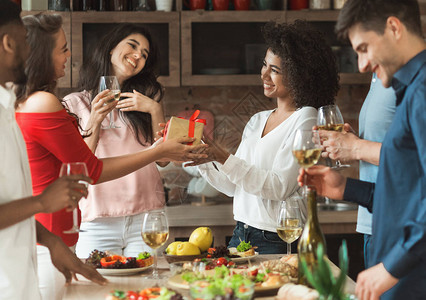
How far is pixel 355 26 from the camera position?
1.45 meters

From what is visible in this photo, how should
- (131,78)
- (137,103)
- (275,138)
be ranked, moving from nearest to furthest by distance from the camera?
(275,138) < (137,103) < (131,78)

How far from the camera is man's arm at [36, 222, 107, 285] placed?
1.63 m

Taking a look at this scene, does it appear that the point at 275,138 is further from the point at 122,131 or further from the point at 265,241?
the point at 122,131

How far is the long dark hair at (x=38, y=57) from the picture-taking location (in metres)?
1.83

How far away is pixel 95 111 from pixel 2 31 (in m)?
1.05

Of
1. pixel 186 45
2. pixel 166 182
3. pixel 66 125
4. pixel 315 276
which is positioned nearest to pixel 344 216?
pixel 166 182

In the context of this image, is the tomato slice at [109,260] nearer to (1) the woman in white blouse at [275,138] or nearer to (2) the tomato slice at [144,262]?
(2) the tomato slice at [144,262]

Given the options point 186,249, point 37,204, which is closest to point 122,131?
point 186,249

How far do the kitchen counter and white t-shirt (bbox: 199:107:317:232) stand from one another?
112 centimetres

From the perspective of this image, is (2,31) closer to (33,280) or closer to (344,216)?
(33,280)

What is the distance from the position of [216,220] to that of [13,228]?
94.2 inches

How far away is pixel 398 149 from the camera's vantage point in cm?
142

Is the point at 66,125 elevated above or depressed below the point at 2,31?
below

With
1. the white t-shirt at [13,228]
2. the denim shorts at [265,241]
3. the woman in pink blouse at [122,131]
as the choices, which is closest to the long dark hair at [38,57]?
the white t-shirt at [13,228]
